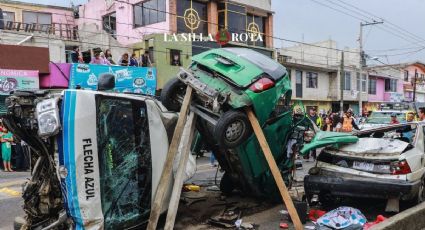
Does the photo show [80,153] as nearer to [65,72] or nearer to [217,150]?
[217,150]

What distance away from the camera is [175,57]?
24984 millimetres

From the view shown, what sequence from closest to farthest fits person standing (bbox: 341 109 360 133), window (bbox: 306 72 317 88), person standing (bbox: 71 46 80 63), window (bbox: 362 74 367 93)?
Result: person standing (bbox: 341 109 360 133) → person standing (bbox: 71 46 80 63) → window (bbox: 306 72 317 88) → window (bbox: 362 74 367 93)

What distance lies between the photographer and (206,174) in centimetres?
1048

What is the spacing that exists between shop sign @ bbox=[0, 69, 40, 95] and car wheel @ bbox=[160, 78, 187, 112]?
504 inches

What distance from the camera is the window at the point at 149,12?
27297 millimetres

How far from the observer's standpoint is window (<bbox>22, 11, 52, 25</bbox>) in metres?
30.7

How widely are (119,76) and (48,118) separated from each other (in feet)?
50.0

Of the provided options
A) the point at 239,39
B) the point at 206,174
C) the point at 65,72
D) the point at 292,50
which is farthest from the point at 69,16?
the point at 206,174

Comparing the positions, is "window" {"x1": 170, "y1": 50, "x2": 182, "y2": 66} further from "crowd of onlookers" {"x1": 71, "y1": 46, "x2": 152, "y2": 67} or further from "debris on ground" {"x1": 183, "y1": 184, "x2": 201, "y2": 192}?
"debris on ground" {"x1": 183, "y1": 184, "x2": 201, "y2": 192}

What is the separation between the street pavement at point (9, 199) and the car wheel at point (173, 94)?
9.38 feet

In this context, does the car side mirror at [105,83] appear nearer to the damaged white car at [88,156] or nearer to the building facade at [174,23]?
the damaged white car at [88,156]

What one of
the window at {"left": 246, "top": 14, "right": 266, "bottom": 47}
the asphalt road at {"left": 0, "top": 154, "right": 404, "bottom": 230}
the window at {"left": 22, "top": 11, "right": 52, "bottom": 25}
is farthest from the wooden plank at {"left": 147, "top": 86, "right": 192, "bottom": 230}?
the window at {"left": 22, "top": 11, "right": 52, "bottom": 25}

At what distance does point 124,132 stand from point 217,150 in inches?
76.2

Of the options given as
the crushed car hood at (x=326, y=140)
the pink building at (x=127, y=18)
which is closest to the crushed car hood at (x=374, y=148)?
the crushed car hood at (x=326, y=140)
